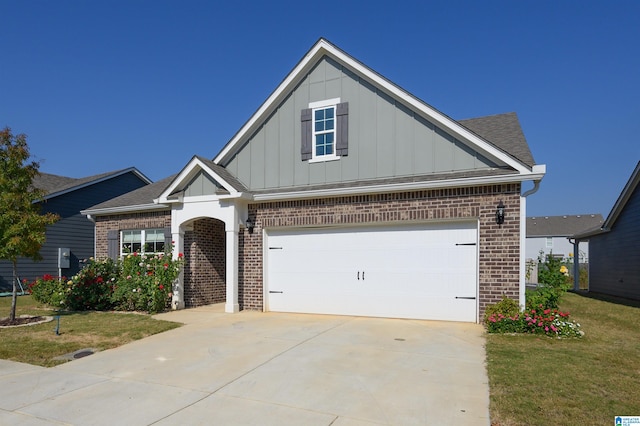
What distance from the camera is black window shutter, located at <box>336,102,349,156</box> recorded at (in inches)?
430

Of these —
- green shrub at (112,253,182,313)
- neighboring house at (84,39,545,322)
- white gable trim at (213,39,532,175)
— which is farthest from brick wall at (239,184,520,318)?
green shrub at (112,253,182,313)

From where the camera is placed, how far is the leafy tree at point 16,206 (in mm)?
9648

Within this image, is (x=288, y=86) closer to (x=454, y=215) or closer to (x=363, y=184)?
(x=363, y=184)

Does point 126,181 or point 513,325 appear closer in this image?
point 513,325

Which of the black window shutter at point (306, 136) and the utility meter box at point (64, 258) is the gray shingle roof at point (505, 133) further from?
the utility meter box at point (64, 258)

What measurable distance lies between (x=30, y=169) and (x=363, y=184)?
329 inches

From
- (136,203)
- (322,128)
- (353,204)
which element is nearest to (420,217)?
(353,204)

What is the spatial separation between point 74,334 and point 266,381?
542 cm

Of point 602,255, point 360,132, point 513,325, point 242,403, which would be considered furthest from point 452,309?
point 602,255

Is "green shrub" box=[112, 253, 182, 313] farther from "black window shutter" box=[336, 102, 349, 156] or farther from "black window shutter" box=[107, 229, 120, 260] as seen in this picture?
"black window shutter" box=[336, 102, 349, 156]

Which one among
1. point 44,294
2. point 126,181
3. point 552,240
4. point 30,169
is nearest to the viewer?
point 30,169

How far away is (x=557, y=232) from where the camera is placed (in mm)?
43125

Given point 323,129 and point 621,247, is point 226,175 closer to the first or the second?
point 323,129

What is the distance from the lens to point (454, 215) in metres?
9.40
